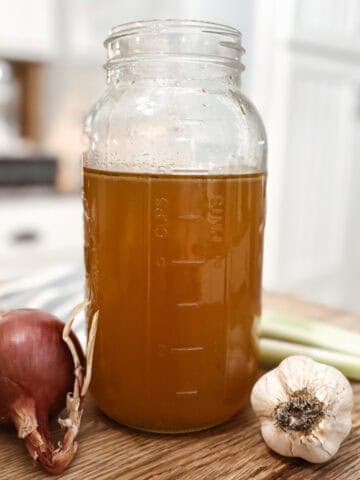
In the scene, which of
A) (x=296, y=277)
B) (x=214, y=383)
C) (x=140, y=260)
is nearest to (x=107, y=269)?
(x=140, y=260)

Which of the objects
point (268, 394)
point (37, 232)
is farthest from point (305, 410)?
point (37, 232)

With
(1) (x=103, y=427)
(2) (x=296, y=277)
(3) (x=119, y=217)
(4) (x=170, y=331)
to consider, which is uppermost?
(3) (x=119, y=217)

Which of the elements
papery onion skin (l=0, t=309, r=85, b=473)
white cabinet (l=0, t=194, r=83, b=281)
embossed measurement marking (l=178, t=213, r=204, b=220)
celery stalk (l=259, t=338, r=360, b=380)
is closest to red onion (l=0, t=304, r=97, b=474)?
papery onion skin (l=0, t=309, r=85, b=473)

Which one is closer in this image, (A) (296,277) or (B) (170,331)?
(B) (170,331)

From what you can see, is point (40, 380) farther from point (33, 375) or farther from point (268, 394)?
point (268, 394)

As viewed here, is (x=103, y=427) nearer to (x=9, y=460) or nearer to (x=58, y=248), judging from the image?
(x=9, y=460)

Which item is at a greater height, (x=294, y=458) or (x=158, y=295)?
(x=158, y=295)
